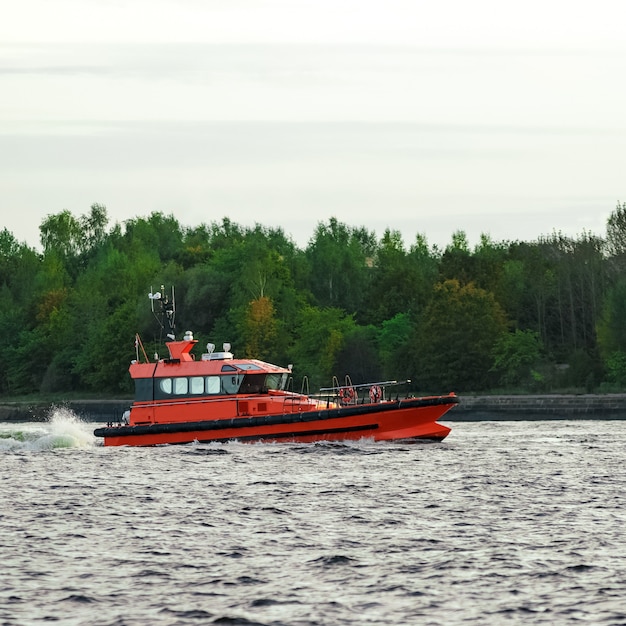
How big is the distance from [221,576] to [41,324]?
112514 mm

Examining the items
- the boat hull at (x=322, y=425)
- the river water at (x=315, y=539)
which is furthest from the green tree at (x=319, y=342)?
the river water at (x=315, y=539)

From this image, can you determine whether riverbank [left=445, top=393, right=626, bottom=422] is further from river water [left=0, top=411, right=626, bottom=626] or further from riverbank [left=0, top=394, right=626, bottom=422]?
river water [left=0, top=411, right=626, bottom=626]

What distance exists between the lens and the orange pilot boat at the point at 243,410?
→ 43.5 m

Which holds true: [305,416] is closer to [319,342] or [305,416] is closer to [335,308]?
[319,342]

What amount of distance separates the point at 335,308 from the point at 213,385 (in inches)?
2949

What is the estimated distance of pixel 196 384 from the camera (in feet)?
148

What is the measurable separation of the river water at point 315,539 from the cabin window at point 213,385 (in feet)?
11.7

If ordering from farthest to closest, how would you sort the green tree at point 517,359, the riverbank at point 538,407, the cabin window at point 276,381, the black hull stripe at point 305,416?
the green tree at point 517,359 < the riverbank at point 538,407 < the cabin window at point 276,381 < the black hull stripe at point 305,416

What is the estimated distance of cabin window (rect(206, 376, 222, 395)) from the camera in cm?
4491

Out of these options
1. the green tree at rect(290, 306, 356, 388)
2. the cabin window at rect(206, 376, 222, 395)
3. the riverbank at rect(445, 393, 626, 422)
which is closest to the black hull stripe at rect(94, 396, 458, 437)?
the cabin window at rect(206, 376, 222, 395)

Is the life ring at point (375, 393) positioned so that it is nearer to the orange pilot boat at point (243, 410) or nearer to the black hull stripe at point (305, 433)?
the orange pilot boat at point (243, 410)

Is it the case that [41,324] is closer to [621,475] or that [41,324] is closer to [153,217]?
[153,217]

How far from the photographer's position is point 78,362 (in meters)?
120

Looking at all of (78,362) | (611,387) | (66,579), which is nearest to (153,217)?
(78,362)
